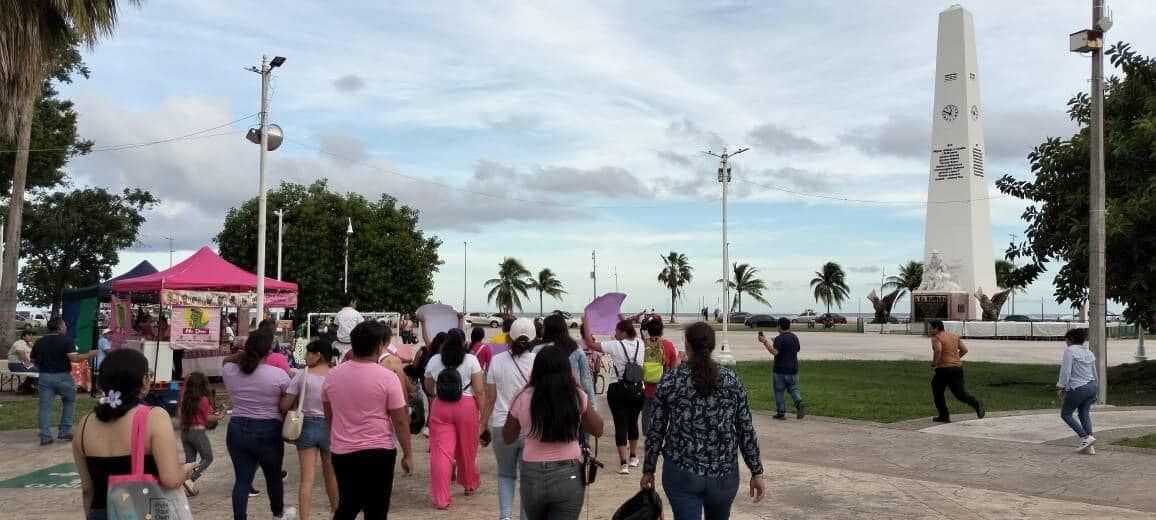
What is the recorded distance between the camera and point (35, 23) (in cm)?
1451

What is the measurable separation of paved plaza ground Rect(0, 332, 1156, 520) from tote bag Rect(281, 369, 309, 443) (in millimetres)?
1209

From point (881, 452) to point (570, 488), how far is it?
7.38 metres

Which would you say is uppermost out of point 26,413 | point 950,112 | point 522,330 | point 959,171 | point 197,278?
point 950,112

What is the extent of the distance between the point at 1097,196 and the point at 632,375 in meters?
11.6

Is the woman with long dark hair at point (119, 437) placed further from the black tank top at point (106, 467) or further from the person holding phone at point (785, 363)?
the person holding phone at point (785, 363)

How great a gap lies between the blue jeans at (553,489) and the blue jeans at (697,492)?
0.49 metres

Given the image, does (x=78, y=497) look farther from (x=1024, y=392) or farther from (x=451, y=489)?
(x=1024, y=392)

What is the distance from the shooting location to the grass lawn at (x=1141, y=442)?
11.3 meters

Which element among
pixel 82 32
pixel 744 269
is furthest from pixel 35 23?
pixel 744 269

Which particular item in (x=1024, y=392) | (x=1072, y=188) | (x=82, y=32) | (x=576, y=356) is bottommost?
(x=1024, y=392)

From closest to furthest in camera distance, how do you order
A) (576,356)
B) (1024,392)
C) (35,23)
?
1. (576,356)
2. (35,23)
3. (1024,392)

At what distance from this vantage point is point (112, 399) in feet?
12.6

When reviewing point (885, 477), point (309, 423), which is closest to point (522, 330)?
point (309, 423)

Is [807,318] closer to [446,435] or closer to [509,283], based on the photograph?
[509,283]
